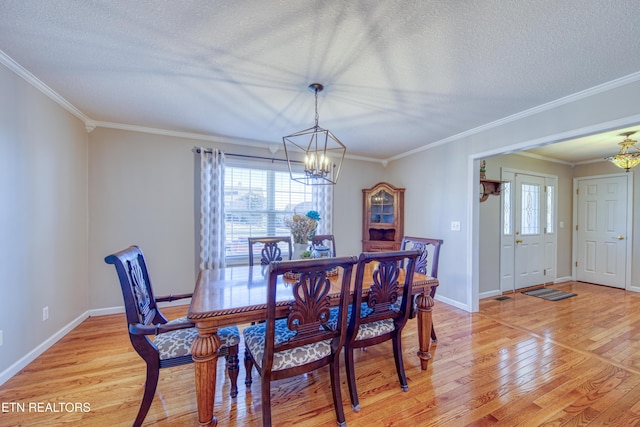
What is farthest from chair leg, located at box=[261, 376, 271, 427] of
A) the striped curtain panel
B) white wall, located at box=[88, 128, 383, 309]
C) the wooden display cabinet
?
the wooden display cabinet

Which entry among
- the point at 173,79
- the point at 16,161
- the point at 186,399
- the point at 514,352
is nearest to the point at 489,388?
the point at 514,352

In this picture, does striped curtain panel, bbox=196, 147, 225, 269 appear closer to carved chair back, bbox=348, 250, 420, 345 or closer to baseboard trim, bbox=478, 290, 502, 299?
carved chair back, bbox=348, 250, 420, 345

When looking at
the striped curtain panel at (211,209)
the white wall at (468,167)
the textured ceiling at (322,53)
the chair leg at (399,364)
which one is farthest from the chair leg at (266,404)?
the white wall at (468,167)

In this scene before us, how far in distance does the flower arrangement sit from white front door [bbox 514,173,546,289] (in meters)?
3.94

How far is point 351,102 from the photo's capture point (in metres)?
2.53

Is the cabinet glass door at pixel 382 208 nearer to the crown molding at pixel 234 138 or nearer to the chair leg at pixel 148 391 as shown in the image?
the crown molding at pixel 234 138

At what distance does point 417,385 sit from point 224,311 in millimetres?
1537

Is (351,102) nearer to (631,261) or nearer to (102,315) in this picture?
(102,315)

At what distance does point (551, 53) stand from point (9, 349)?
4.45m

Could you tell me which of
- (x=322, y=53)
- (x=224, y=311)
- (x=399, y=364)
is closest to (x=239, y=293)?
(x=224, y=311)

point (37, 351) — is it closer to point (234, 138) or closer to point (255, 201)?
point (255, 201)

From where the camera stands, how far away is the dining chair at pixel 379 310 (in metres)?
1.64

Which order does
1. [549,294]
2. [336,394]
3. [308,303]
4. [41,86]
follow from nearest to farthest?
[308,303]
[336,394]
[41,86]
[549,294]

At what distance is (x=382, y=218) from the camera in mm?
4523
